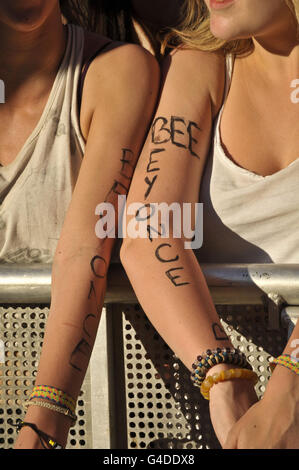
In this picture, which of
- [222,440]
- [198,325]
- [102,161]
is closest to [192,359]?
[198,325]

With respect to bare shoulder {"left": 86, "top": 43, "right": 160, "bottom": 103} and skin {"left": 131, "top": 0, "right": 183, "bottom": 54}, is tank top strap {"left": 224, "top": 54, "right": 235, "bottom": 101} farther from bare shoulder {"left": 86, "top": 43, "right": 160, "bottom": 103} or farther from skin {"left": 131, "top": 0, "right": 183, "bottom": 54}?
skin {"left": 131, "top": 0, "right": 183, "bottom": 54}

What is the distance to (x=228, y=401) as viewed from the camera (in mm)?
1481

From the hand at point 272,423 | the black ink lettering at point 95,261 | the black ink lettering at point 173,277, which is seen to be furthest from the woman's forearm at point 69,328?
the hand at point 272,423

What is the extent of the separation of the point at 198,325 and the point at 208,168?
0.47 m

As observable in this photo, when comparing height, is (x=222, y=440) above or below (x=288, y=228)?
below

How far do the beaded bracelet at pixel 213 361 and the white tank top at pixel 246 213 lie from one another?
1.11 ft

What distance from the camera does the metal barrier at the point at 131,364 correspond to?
5.39 feet

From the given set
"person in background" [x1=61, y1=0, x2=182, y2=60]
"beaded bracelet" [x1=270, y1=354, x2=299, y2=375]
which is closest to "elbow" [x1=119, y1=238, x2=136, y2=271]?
"beaded bracelet" [x1=270, y1=354, x2=299, y2=375]

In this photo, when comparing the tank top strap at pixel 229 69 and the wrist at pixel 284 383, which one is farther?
the tank top strap at pixel 229 69

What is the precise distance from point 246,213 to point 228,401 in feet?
1.67

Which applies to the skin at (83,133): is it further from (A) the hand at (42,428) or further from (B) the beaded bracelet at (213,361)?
(B) the beaded bracelet at (213,361)

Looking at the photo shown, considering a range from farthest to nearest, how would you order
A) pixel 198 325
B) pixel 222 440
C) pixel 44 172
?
1. pixel 44 172
2. pixel 198 325
3. pixel 222 440
